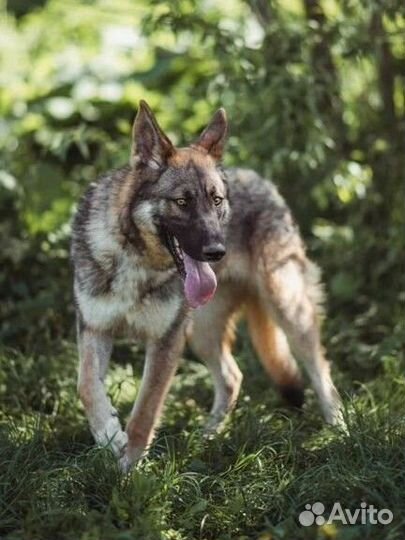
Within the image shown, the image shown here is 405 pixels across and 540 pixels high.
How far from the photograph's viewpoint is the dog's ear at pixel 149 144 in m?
5.37

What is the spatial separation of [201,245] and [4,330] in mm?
2854

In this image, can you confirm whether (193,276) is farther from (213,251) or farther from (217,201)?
(217,201)

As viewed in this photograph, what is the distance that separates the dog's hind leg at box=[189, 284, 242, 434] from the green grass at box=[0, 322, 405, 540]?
0.14 meters

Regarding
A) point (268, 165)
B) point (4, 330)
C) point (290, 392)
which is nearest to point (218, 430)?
point (290, 392)

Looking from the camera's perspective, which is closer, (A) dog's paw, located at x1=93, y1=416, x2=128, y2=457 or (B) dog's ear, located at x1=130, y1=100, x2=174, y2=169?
(A) dog's paw, located at x1=93, y1=416, x2=128, y2=457

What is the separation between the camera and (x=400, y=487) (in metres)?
4.54

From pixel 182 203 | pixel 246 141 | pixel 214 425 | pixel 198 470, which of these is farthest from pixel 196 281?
pixel 246 141

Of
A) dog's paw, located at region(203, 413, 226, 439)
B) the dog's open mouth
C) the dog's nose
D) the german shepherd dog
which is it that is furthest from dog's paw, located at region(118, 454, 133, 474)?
the dog's nose

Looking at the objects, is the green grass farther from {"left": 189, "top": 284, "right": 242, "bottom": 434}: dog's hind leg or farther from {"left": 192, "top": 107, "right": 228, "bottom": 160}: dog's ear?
{"left": 192, "top": 107, "right": 228, "bottom": 160}: dog's ear

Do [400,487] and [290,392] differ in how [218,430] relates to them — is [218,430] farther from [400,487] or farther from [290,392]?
[400,487]

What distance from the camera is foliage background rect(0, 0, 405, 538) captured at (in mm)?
7352

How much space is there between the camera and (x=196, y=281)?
5242 mm

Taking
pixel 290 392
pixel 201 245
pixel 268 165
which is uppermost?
pixel 201 245

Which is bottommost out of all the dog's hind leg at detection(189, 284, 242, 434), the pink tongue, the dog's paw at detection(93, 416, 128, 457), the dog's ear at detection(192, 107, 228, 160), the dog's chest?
the dog's hind leg at detection(189, 284, 242, 434)
